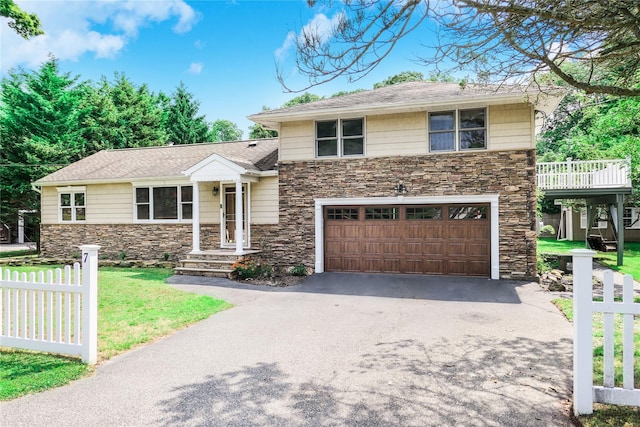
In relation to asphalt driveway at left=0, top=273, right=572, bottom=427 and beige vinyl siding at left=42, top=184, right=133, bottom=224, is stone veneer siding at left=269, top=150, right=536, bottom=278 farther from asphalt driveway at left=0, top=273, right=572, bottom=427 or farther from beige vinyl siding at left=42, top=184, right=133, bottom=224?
beige vinyl siding at left=42, top=184, right=133, bottom=224

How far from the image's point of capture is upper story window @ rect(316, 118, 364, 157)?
11867mm

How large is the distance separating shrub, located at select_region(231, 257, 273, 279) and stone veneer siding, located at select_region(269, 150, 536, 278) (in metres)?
0.93

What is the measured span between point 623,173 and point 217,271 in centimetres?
1487

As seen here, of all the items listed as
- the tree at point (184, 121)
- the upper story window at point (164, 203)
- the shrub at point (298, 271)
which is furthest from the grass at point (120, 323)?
the tree at point (184, 121)

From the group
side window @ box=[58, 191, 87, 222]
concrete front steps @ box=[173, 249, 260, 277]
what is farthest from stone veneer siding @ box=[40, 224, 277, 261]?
concrete front steps @ box=[173, 249, 260, 277]

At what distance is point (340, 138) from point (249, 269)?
492 cm

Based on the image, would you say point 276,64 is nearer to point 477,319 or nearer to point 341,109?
point 477,319

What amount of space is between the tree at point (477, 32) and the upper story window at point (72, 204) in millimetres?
14672

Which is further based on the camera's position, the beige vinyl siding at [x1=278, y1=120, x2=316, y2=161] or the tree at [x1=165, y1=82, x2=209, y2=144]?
the tree at [x1=165, y1=82, x2=209, y2=144]

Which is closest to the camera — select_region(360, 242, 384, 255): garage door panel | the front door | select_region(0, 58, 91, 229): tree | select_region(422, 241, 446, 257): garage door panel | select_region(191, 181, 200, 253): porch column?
select_region(422, 241, 446, 257): garage door panel

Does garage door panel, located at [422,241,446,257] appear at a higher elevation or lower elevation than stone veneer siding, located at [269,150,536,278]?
lower

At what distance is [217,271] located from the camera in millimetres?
11734

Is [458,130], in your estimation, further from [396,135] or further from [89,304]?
[89,304]

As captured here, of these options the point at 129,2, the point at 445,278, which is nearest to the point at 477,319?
the point at 445,278
